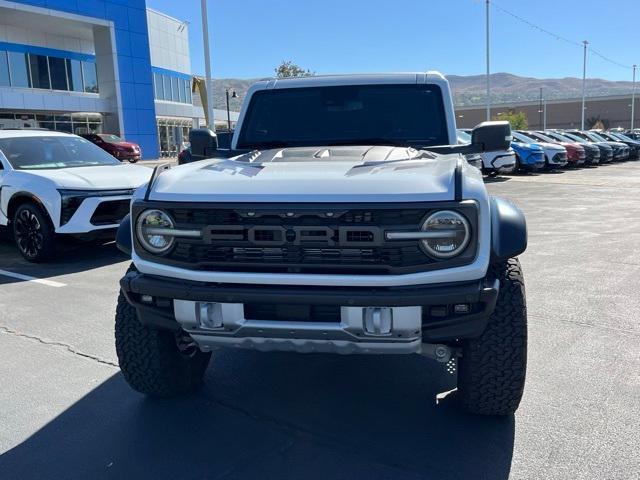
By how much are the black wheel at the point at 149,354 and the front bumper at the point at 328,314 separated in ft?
1.50

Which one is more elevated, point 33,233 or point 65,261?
point 33,233

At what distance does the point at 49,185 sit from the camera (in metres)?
6.82

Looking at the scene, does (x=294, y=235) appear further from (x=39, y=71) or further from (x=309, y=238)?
(x=39, y=71)

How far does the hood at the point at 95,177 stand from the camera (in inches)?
269

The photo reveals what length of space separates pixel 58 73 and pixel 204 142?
1378 inches

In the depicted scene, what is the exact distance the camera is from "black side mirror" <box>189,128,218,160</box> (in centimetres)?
409


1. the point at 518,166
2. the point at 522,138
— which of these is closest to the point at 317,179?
the point at 518,166

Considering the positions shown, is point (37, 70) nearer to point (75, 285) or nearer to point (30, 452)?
point (75, 285)

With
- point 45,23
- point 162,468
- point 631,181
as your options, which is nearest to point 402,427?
point 162,468

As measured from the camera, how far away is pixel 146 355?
10.4 feet

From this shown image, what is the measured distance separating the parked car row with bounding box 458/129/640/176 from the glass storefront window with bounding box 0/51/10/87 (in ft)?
86.2

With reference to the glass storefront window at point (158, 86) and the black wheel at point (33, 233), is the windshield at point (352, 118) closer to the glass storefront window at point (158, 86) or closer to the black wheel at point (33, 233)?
the black wheel at point (33, 233)

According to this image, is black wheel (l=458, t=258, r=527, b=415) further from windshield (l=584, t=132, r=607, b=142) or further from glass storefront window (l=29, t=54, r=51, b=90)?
glass storefront window (l=29, t=54, r=51, b=90)

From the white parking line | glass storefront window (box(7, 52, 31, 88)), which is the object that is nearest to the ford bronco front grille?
the white parking line
